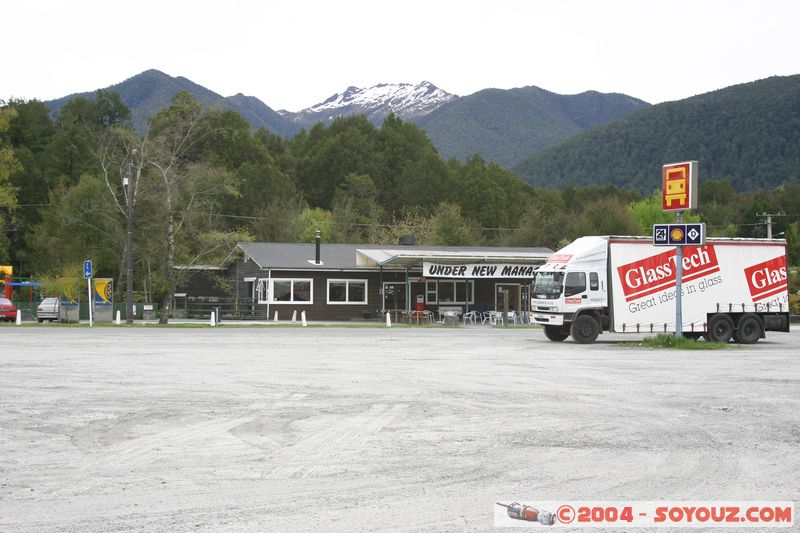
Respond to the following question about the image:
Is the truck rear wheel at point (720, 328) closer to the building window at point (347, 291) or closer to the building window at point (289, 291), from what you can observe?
the building window at point (347, 291)

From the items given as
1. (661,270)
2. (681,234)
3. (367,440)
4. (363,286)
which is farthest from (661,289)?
(363,286)

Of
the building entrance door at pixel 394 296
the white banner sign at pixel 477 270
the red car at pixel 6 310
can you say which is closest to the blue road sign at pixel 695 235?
the white banner sign at pixel 477 270

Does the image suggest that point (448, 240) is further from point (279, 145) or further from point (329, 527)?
point (329, 527)

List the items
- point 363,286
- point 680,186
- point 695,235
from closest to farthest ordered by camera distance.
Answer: point 695,235
point 680,186
point 363,286

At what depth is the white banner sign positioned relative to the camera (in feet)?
168

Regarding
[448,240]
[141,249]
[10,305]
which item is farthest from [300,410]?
[448,240]

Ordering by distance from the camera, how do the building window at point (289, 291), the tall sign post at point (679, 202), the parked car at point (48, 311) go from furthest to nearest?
1. the building window at point (289, 291)
2. the parked car at point (48, 311)
3. the tall sign post at point (679, 202)

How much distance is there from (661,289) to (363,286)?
27.2m

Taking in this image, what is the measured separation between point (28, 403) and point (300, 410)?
4.02m

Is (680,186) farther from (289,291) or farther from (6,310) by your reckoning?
(6,310)

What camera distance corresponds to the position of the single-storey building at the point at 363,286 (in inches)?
2117

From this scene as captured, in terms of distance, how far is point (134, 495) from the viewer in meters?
7.65

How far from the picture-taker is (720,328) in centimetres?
3150

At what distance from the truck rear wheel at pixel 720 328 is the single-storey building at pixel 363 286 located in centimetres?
2178
